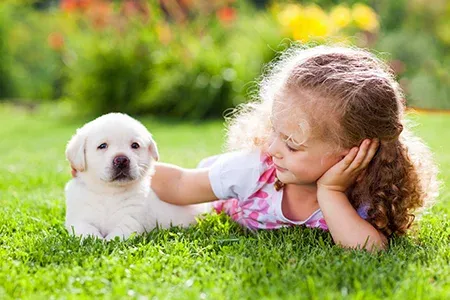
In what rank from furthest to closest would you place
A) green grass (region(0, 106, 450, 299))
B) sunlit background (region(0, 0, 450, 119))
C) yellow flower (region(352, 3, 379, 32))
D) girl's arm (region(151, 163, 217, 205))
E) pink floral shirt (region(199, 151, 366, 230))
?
yellow flower (region(352, 3, 379, 32)), sunlit background (region(0, 0, 450, 119)), girl's arm (region(151, 163, 217, 205)), pink floral shirt (region(199, 151, 366, 230)), green grass (region(0, 106, 450, 299))

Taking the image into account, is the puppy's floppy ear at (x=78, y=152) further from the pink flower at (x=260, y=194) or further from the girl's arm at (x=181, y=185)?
the pink flower at (x=260, y=194)

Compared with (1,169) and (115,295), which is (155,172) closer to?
(115,295)

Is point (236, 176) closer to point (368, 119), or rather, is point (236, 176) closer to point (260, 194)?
point (260, 194)

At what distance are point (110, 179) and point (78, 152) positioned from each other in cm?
20

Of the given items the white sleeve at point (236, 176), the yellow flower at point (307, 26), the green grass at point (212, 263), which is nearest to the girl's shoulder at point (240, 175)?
the white sleeve at point (236, 176)

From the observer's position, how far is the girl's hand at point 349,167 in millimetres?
Answer: 2852

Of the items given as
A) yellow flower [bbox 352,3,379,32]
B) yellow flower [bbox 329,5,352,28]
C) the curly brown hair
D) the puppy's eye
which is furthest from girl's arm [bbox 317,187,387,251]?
yellow flower [bbox 352,3,379,32]

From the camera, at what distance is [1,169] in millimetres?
5328

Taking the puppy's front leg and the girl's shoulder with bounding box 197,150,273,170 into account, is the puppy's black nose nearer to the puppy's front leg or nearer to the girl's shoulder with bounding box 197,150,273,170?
the puppy's front leg

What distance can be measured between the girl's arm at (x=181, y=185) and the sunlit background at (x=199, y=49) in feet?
16.0

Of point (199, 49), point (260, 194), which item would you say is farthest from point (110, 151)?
point (199, 49)

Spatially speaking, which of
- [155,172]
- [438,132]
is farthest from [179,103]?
[155,172]

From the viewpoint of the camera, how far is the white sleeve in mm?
3262

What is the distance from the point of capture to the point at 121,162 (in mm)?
3059
